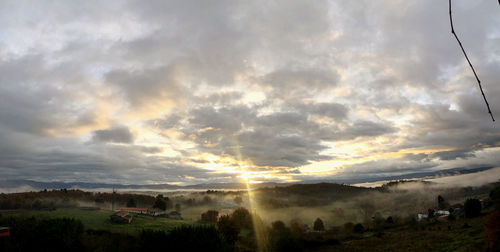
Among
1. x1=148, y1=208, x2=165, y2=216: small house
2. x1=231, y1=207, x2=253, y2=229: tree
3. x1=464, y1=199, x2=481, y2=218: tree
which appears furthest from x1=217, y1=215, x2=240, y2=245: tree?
x1=464, y1=199, x2=481, y2=218: tree

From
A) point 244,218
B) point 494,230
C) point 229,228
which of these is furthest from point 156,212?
point 494,230

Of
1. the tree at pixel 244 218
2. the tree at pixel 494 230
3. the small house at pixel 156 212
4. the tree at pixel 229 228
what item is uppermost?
the tree at pixel 494 230

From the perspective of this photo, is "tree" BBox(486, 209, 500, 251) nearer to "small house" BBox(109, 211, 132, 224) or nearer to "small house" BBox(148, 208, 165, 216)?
"small house" BBox(109, 211, 132, 224)

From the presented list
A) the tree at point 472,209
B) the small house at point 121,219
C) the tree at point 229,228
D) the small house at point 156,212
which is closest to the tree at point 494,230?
the tree at point 229,228

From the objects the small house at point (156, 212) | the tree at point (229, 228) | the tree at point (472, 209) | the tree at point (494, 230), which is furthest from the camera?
the small house at point (156, 212)

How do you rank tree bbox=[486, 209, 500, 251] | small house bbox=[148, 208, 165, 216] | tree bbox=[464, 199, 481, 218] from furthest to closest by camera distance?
1. small house bbox=[148, 208, 165, 216]
2. tree bbox=[464, 199, 481, 218]
3. tree bbox=[486, 209, 500, 251]

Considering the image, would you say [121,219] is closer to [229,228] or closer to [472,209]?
[229,228]

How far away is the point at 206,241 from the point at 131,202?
572 ft

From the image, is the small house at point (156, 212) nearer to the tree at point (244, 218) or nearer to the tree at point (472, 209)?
the tree at point (244, 218)

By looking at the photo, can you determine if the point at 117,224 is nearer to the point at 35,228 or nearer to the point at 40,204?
the point at 35,228

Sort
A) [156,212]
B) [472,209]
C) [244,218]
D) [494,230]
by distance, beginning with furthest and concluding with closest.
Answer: [156,212] → [244,218] → [472,209] → [494,230]

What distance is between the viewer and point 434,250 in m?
63.7

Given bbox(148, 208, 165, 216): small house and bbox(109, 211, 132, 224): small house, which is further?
bbox(148, 208, 165, 216): small house

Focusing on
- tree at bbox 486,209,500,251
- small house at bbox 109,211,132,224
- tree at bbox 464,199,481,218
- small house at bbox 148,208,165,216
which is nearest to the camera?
tree at bbox 486,209,500,251
